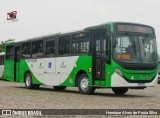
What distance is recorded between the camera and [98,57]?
18547 millimetres

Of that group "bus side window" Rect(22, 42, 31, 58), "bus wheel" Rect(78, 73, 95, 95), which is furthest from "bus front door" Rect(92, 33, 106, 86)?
"bus side window" Rect(22, 42, 31, 58)

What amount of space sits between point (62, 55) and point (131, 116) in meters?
11.0

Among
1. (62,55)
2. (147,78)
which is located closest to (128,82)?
(147,78)

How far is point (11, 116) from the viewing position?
10.4 metres

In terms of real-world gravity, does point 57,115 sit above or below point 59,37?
below

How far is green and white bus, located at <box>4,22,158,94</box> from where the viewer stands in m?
17.8

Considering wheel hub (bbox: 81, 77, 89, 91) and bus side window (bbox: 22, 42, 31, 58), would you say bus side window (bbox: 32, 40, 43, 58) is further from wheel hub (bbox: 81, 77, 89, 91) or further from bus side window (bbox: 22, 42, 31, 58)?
wheel hub (bbox: 81, 77, 89, 91)

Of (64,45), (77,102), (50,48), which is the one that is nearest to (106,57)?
(64,45)

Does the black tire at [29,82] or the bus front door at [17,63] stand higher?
the bus front door at [17,63]

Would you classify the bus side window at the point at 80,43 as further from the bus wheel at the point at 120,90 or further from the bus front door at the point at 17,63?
the bus front door at the point at 17,63

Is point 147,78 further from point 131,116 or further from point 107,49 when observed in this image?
point 131,116

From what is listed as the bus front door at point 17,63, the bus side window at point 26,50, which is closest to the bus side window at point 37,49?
the bus side window at point 26,50

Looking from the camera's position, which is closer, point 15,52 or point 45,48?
point 45,48

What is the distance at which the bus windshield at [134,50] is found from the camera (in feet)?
58.2
